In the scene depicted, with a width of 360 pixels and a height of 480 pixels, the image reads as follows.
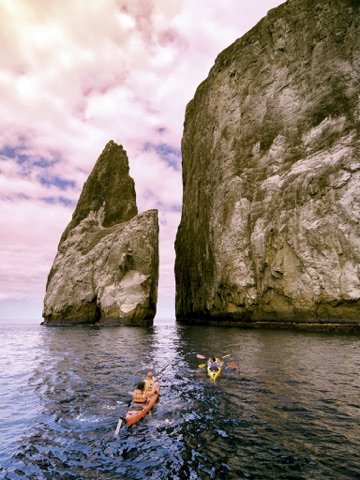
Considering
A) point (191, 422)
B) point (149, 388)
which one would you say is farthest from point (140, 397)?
point (191, 422)

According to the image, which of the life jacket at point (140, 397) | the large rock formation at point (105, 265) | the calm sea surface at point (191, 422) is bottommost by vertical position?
the calm sea surface at point (191, 422)

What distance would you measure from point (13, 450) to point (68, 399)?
425cm

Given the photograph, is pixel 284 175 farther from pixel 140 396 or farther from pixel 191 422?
pixel 191 422

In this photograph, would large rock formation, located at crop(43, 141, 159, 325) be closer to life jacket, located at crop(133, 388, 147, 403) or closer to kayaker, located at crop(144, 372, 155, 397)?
kayaker, located at crop(144, 372, 155, 397)

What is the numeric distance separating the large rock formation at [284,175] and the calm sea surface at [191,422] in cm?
1677

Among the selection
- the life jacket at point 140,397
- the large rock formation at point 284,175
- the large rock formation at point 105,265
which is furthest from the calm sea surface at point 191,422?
the large rock formation at point 105,265

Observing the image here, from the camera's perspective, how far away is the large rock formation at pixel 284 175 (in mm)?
32656

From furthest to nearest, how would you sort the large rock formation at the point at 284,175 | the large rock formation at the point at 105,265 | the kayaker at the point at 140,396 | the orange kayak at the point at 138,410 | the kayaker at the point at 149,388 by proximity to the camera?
the large rock formation at the point at 105,265 < the large rock formation at the point at 284,175 < the kayaker at the point at 149,388 < the kayaker at the point at 140,396 < the orange kayak at the point at 138,410

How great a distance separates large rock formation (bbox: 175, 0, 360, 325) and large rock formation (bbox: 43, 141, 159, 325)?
9675 millimetres

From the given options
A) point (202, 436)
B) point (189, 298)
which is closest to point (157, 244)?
point (189, 298)

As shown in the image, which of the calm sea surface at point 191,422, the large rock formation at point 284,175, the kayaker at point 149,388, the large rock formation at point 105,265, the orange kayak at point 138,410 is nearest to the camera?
the calm sea surface at point 191,422

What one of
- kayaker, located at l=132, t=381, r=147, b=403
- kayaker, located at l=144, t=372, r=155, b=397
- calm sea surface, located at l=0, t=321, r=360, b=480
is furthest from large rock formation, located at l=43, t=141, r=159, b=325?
kayaker, located at l=132, t=381, r=147, b=403

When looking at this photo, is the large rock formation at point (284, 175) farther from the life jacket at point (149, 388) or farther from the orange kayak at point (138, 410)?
the orange kayak at point (138, 410)

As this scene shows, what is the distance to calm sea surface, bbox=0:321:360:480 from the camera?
7340 mm
